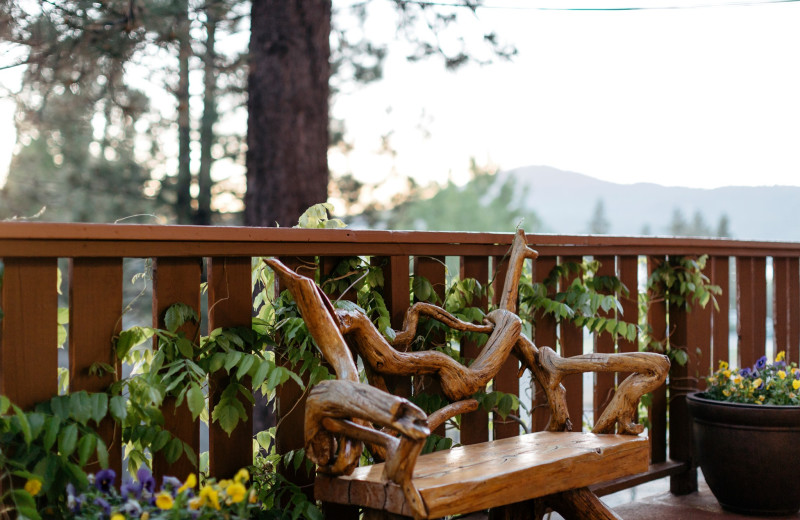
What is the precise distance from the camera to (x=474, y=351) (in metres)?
2.76

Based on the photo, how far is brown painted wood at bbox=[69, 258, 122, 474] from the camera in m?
1.78

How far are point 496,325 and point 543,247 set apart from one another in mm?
636

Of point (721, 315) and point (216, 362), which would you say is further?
point (721, 315)

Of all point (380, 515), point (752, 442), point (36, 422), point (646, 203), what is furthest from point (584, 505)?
point (646, 203)

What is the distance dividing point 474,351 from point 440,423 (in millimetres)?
629

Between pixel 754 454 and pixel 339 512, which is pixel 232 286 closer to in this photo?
pixel 339 512

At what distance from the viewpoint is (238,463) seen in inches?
82.7

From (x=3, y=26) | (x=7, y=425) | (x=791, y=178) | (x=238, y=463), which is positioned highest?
(x=3, y=26)

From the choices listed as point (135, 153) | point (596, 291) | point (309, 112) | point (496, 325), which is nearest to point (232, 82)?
A: point (135, 153)

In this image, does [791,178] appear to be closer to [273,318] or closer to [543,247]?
[543,247]

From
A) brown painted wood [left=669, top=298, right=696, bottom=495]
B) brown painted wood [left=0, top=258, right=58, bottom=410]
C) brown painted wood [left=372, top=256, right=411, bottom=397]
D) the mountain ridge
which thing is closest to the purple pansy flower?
brown painted wood [left=0, top=258, right=58, bottom=410]

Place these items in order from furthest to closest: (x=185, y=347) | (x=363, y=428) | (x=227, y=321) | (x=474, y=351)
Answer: (x=474, y=351) < (x=227, y=321) < (x=185, y=347) < (x=363, y=428)

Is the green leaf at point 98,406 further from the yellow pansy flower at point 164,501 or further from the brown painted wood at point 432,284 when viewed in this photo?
the brown painted wood at point 432,284

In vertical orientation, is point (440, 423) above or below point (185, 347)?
below
